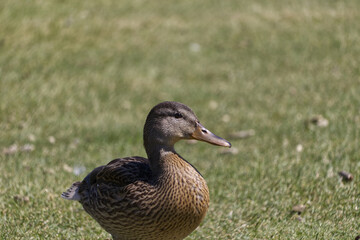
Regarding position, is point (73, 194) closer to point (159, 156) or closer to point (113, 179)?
point (113, 179)

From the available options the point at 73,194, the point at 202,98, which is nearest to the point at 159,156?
the point at 73,194

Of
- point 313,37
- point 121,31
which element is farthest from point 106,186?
point 313,37

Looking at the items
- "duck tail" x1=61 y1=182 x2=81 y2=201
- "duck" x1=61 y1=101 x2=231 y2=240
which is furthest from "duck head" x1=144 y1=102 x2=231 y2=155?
"duck tail" x1=61 y1=182 x2=81 y2=201

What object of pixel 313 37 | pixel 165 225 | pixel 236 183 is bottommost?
pixel 313 37

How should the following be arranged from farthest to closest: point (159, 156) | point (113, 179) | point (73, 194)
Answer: point (73, 194) < point (113, 179) < point (159, 156)

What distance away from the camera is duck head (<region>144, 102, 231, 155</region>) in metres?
4.42

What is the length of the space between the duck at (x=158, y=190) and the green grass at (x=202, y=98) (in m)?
0.68

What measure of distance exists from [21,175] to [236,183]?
2.31m

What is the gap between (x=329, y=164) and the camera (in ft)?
20.0

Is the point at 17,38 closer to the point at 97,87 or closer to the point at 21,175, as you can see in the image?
the point at 97,87

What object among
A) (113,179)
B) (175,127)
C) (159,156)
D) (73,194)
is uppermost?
(175,127)

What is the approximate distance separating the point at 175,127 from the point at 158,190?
0.52 m

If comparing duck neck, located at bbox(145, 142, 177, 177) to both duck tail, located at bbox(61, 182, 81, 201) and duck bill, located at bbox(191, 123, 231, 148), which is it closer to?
duck bill, located at bbox(191, 123, 231, 148)

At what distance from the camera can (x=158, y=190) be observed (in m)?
4.20
